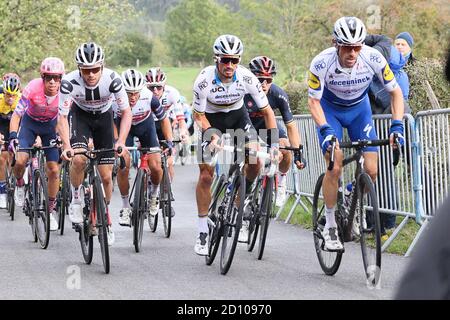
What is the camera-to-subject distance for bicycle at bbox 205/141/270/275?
25.2 feet

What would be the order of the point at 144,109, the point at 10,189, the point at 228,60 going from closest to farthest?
the point at 228,60 → the point at 144,109 → the point at 10,189

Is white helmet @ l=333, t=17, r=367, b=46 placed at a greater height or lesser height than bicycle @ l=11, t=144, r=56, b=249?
greater

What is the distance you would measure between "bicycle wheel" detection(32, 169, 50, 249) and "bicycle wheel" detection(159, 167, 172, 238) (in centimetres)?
141

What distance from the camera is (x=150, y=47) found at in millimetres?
128375

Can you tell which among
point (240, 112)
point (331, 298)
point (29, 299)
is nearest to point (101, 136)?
point (240, 112)

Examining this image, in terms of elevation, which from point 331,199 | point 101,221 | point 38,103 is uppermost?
point 38,103

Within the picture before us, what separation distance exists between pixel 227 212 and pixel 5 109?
8.27 m

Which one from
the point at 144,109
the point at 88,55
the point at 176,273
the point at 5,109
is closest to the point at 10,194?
the point at 5,109

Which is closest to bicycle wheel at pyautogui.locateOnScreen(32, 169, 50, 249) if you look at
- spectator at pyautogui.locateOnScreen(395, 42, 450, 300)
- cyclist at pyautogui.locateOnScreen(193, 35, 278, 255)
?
cyclist at pyautogui.locateOnScreen(193, 35, 278, 255)

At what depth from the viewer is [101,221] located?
25.9ft

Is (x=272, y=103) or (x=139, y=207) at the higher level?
(x=272, y=103)

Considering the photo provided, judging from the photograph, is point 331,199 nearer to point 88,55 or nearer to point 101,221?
point 101,221

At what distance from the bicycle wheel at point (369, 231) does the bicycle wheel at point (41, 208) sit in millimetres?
4194

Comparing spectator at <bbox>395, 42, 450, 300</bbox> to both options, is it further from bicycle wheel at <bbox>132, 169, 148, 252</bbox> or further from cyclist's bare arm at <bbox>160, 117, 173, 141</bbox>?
cyclist's bare arm at <bbox>160, 117, 173, 141</bbox>
